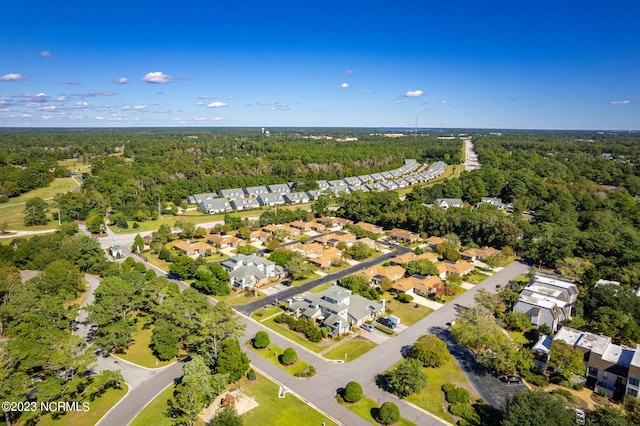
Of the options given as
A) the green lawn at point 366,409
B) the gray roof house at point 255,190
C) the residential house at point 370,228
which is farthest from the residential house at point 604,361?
the gray roof house at point 255,190

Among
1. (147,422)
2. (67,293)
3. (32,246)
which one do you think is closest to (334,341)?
(147,422)

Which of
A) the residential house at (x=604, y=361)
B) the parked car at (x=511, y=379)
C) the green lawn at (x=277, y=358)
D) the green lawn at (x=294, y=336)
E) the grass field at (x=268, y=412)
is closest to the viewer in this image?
the grass field at (x=268, y=412)

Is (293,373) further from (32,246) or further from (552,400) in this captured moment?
(32,246)

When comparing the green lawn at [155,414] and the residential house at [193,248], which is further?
the residential house at [193,248]

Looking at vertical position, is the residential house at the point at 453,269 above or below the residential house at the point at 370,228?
below

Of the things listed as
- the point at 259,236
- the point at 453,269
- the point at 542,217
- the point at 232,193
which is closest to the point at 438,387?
the point at 453,269

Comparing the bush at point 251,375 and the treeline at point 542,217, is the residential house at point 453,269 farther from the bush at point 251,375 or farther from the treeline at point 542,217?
the bush at point 251,375

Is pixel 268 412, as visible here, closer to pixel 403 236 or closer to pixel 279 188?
pixel 403 236
